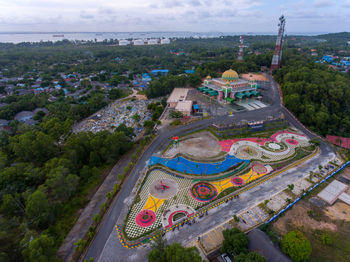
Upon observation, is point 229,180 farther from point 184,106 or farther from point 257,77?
point 257,77

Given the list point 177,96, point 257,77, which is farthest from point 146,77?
point 257,77

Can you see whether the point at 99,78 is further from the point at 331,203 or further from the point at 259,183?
the point at 331,203

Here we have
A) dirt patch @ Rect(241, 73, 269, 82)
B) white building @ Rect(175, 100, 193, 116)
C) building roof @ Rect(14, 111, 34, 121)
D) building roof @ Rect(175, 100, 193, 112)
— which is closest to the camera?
white building @ Rect(175, 100, 193, 116)

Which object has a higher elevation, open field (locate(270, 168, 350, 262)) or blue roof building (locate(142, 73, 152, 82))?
blue roof building (locate(142, 73, 152, 82))

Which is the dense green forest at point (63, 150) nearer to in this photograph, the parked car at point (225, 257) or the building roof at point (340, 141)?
the building roof at point (340, 141)

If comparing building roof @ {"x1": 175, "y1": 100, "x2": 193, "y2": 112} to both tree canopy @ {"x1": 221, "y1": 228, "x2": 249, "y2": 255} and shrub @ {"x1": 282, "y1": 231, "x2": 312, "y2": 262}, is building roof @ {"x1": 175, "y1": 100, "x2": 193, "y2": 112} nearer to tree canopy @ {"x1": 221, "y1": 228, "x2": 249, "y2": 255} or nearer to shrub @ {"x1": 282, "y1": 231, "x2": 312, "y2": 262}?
tree canopy @ {"x1": 221, "y1": 228, "x2": 249, "y2": 255}

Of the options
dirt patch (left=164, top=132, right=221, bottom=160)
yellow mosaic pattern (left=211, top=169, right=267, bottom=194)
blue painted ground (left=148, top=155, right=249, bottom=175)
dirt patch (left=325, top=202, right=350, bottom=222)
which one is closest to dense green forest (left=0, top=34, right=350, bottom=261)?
blue painted ground (left=148, top=155, right=249, bottom=175)
